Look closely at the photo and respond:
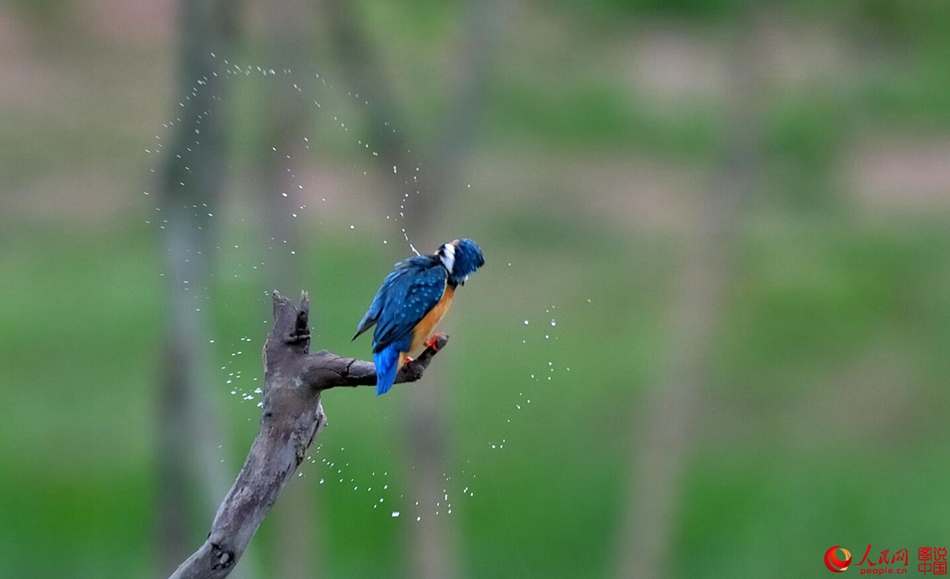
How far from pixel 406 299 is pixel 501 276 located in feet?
20.4

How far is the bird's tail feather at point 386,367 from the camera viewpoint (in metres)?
2.05

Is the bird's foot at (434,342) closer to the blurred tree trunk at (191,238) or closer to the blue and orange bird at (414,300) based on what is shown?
the blue and orange bird at (414,300)

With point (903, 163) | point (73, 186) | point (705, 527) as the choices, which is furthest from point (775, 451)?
point (73, 186)

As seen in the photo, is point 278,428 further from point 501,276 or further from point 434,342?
point 501,276

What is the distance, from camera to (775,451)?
23.3 feet

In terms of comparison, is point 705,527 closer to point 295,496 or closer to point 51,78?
point 295,496

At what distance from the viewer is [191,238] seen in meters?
4.00

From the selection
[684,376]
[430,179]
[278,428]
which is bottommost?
[684,376]

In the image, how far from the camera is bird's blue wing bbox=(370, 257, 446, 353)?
2.25 m

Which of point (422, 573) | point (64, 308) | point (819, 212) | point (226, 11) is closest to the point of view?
point (226, 11)

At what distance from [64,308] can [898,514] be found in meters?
4.87

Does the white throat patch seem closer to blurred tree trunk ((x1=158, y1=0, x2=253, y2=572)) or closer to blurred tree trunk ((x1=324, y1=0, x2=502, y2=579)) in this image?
blurred tree trunk ((x1=158, y1=0, x2=253, y2=572))

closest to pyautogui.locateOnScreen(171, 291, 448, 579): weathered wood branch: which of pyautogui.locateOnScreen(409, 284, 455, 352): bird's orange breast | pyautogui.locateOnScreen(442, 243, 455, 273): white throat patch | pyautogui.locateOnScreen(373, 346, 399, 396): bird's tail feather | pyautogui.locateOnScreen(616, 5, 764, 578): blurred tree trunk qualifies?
pyautogui.locateOnScreen(373, 346, 399, 396): bird's tail feather

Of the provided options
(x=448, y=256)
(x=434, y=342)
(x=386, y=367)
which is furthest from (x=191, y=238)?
(x=386, y=367)
